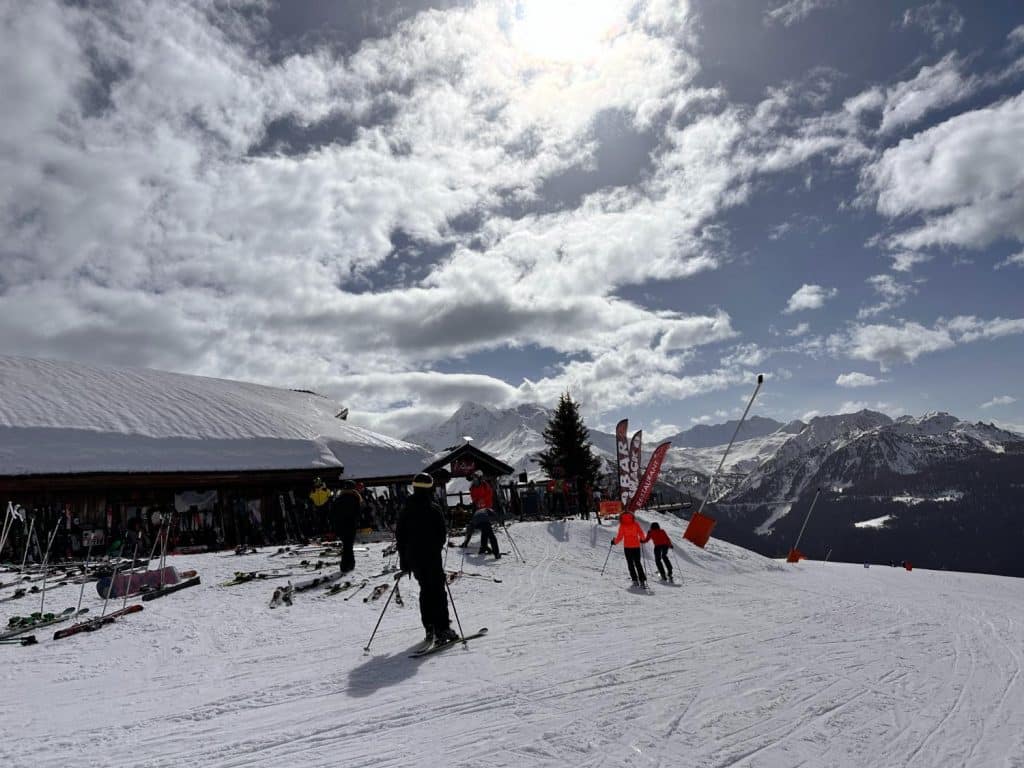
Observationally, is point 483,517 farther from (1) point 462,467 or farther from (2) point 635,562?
(1) point 462,467

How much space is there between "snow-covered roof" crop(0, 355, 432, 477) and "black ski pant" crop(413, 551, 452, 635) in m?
17.8

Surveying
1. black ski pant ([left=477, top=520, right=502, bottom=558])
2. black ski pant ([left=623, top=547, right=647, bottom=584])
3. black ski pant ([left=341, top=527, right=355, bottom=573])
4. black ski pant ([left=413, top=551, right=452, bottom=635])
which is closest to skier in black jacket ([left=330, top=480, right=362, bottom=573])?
black ski pant ([left=341, top=527, right=355, bottom=573])

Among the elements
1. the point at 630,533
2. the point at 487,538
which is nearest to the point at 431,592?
the point at 630,533

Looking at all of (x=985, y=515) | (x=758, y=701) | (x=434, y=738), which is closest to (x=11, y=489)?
(x=434, y=738)

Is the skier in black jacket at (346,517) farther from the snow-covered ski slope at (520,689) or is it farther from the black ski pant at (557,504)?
the black ski pant at (557,504)

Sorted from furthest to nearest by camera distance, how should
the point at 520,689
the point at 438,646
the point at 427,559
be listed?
1. the point at 427,559
2. the point at 438,646
3. the point at 520,689

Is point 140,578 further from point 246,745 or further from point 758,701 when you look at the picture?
point 758,701

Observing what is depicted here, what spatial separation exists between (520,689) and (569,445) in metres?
34.5

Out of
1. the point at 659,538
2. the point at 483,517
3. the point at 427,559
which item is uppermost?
the point at 483,517

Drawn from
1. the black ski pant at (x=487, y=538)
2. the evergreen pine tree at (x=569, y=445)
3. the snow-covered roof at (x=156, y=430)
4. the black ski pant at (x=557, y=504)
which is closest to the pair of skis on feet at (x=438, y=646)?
the black ski pant at (x=487, y=538)

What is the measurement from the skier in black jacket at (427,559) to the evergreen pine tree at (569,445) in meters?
32.0

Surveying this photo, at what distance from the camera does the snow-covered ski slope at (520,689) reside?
4254 mm

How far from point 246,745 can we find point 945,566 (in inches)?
6575

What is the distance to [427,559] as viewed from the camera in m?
6.85
